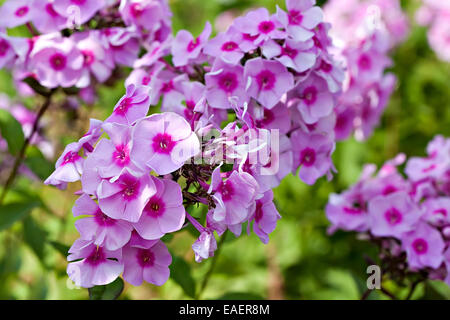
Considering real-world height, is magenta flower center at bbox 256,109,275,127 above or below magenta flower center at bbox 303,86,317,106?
below

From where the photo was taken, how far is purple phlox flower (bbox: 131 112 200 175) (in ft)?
4.38

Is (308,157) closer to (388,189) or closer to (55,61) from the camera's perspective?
(388,189)

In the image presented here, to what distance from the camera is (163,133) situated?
55.0 inches

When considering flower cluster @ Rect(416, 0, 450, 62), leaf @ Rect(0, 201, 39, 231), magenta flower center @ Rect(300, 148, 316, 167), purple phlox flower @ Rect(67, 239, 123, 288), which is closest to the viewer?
purple phlox flower @ Rect(67, 239, 123, 288)

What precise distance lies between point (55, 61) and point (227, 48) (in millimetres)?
733

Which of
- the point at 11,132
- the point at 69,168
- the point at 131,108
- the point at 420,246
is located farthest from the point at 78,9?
the point at 420,246

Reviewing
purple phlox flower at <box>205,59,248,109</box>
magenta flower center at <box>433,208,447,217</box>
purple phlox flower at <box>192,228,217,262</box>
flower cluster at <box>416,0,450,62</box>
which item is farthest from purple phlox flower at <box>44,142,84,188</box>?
flower cluster at <box>416,0,450,62</box>

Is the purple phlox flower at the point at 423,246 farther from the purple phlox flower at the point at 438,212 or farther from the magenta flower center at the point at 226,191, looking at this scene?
the magenta flower center at the point at 226,191

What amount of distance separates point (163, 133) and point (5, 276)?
5.45ft

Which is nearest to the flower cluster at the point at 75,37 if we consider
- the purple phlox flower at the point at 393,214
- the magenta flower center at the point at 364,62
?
the magenta flower center at the point at 364,62

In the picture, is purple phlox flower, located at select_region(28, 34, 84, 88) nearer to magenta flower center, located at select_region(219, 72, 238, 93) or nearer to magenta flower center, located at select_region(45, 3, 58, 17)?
magenta flower center, located at select_region(45, 3, 58, 17)

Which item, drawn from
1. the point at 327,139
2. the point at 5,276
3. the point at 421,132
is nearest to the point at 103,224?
the point at 327,139

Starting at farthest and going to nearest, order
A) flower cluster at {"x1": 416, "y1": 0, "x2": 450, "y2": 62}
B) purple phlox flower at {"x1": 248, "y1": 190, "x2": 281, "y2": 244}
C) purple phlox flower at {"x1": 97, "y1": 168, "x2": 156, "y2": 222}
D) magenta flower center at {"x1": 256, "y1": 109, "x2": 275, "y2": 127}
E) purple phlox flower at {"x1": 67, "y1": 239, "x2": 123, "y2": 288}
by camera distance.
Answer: flower cluster at {"x1": 416, "y1": 0, "x2": 450, "y2": 62}, magenta flower center at {"x1": 256, "y1": 109, "x2": 275, "y2": 127}, purple phlox flower at {"x1": 248, "y1": 190, "x2": 281, "y2": 244}, purple phlox flower at {"x1": 67, "y1": 239, "x2": 123, "y2": 288}, purple phlox flower at {"x1": 97, "y1": 168, "x2": 156, "y2": 222}

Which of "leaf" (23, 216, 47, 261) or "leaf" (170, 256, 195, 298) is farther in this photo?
"leaf" (23, 216, 47, 261)
